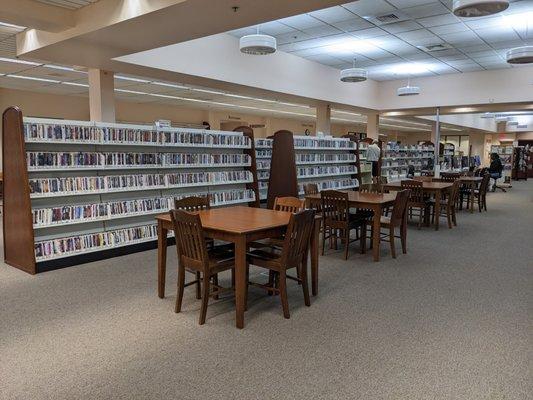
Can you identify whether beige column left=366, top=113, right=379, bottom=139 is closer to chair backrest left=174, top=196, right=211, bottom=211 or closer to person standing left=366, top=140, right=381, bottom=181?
person standing left=366, top=140, right=381, bottom=181

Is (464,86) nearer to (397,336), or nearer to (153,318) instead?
(397,336)

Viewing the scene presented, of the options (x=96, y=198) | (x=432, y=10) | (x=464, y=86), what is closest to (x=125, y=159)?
(x=96, y=198)

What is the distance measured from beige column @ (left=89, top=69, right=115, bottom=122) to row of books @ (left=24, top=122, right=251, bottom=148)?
1641 millimetres

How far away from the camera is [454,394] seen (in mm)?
2488

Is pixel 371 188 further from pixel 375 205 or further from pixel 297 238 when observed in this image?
pixel 297 238

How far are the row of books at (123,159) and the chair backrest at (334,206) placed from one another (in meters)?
2.28

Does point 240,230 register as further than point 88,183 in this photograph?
No

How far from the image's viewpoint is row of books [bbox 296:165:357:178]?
9.32 m

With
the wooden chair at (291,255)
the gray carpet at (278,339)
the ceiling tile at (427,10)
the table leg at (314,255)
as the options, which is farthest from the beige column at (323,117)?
the wooden chair at (291,255)

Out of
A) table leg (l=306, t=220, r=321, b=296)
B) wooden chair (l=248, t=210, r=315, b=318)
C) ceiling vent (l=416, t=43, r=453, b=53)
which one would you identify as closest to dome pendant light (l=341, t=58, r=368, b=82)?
ceiling vent (l=416, t=43, r=453, b=53)

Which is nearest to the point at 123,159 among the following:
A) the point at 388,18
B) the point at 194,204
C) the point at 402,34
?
the point at 194,204

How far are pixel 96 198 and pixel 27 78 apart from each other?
6436 mm

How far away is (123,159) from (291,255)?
333 cm

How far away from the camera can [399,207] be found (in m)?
5.62
